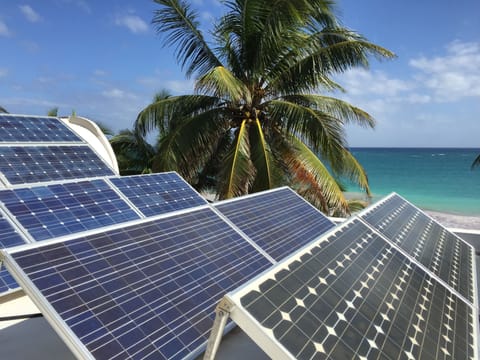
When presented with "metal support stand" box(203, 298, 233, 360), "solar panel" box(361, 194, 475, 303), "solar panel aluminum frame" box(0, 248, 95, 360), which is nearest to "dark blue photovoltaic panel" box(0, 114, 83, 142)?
"solar panel aluminum frame" box(0, 248, 95, 360)

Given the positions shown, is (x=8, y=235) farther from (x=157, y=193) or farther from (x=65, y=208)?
(x=157, y=193)

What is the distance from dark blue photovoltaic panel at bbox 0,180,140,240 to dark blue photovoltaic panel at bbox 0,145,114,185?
2548mm

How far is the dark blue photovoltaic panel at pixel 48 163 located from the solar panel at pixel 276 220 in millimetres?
4674

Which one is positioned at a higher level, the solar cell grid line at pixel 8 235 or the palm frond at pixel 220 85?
the palm frond at pixel 220 85

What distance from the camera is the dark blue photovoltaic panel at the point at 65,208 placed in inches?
178

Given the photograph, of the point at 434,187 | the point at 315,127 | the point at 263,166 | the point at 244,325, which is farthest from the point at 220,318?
the point at 434,187

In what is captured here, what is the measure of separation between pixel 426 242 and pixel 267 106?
7839 millimetres

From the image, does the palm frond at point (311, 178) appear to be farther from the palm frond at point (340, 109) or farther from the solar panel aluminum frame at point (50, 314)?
the solar panel aluminum frame at point (50, 314)

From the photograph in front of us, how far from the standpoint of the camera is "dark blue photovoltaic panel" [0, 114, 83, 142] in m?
9.11

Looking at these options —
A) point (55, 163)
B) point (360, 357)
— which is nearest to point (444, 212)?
point (55, 163)

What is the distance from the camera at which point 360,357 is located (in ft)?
6.85

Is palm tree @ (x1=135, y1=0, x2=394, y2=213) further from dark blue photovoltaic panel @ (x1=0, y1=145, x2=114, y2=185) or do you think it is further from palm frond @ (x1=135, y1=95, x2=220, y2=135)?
dark blue photovoltaic panel @ (x1=0, y1=145, x2=114, y2=185)

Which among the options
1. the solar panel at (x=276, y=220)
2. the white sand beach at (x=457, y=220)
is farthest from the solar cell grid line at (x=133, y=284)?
the white sand beach at (x=457, y=220)

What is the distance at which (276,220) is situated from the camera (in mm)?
5742
